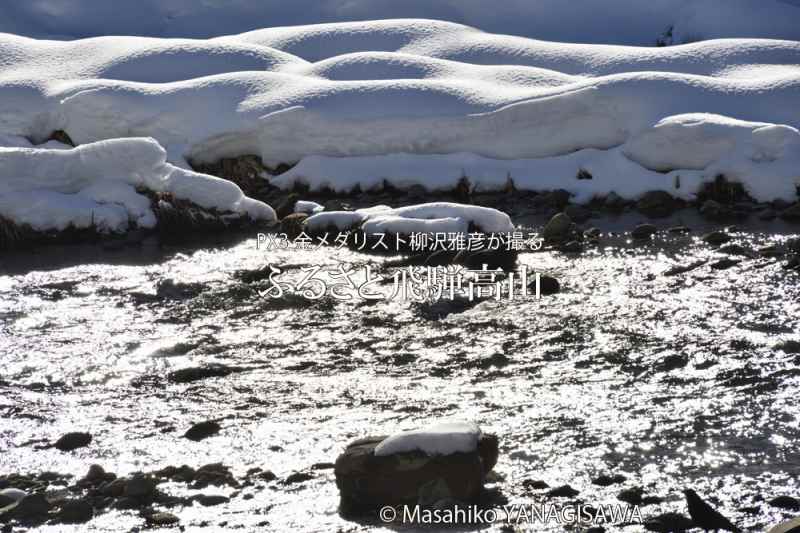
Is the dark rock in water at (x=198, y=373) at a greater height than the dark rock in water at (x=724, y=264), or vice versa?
the dark rock in water at (x=724, y=264)

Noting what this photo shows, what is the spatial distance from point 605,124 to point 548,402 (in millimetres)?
7541

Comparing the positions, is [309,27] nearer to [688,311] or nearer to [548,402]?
[688,311]

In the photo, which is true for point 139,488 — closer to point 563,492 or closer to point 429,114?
point 563,492

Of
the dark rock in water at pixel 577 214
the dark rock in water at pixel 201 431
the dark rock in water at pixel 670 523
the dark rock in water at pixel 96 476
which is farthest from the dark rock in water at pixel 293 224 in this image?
the dark rock in water at pixel 670 523

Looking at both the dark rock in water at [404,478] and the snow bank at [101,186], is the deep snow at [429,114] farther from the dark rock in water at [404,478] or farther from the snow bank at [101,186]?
the dark rock in water at [404,478]

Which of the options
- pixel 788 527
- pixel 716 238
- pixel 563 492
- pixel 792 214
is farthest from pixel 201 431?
pixel 792 214

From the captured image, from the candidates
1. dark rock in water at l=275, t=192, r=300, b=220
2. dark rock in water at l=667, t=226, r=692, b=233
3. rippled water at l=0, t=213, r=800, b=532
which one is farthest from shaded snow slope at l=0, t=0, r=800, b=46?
rippled water at l=0, t=213, r=800, b=532

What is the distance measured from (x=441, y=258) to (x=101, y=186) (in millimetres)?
4219

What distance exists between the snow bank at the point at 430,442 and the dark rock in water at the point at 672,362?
2.47 meters

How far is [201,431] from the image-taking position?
20.5ft

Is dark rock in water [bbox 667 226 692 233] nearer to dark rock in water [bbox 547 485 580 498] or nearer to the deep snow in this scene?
the deep snow

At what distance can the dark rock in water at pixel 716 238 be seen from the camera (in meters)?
10.5

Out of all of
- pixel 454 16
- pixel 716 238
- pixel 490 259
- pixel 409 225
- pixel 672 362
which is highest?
pixel 454 16

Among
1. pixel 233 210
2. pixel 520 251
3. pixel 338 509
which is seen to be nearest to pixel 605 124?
pixel 520 251
